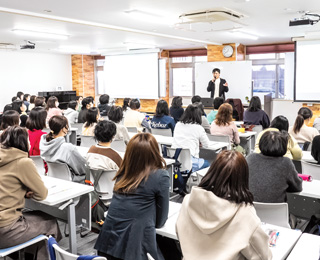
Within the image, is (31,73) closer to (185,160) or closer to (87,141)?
(87,141)

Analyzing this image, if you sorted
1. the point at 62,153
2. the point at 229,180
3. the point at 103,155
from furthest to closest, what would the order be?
1. the point at 62,153
2. the point at 103,155
3. the point at 229,180

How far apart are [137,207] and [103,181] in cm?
115

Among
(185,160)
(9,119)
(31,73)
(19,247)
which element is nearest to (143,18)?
(9,119)

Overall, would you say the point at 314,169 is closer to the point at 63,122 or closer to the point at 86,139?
the point at 63,122

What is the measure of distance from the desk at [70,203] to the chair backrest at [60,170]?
25cm

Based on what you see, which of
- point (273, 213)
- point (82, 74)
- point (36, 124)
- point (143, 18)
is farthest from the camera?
point (82, 74)

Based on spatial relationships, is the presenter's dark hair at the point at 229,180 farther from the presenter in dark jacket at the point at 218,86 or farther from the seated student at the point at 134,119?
the presenter in dark jacket at the point at 218,86

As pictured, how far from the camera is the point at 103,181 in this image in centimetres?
317

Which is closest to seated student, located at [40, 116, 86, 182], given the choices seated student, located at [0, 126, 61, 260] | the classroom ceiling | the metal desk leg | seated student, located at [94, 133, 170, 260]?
the metal desk leg

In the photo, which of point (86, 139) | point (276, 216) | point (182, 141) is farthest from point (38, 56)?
point (276, 216)

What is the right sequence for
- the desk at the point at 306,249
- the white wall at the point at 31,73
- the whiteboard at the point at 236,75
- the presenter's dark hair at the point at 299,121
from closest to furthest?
the desk at the point at 306,249, the presenter's dark hair at the point at 299,121, the whiteboard at the point at 236,75, the white wall at the point at 31,73

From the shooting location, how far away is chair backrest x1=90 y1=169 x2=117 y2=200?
10.2 feet

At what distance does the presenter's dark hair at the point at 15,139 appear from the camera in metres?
2.49

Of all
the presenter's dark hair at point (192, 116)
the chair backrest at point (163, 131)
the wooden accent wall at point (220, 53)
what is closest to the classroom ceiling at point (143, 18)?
the wooden accent wall at point (220, 53)
